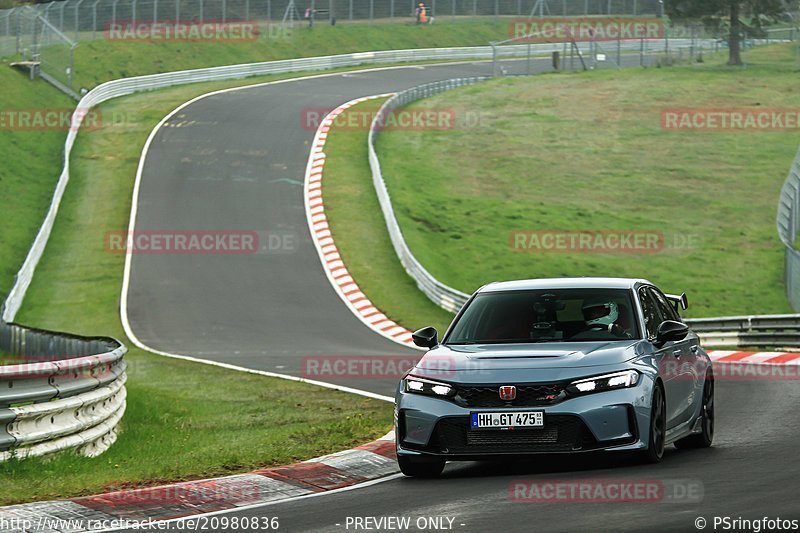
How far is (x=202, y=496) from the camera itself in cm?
1009

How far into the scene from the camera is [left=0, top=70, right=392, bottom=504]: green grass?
11.2 m

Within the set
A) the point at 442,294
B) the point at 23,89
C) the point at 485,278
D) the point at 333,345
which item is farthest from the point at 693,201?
the point at 23,89

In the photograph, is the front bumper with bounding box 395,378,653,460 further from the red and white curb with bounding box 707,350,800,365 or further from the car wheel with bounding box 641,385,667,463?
the red and white curb with bounding box 707,350,800,365

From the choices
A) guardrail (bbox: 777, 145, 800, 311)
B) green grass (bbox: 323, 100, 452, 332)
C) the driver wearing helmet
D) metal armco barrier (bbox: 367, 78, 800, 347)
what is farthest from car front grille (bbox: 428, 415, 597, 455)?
guardrail (bbox: 777, 145, 800, 311)

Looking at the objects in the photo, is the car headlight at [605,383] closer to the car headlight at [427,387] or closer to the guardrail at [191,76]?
the car headlight at [427,387]

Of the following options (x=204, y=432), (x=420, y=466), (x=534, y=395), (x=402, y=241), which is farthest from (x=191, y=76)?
(x=534, y=395)

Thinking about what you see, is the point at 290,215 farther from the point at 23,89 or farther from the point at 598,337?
the point at 598,337

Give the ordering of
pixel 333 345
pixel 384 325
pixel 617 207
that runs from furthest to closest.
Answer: pixel 617 207
pixel 384 325
pixel 333 345

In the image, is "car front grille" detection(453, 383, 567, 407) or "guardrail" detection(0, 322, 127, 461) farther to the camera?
"guardrail" detection(0, 322, 127, 461)

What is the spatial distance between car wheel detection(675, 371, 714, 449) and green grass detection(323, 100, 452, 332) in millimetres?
19227

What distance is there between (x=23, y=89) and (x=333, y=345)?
3431cm

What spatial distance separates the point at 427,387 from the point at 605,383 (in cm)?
133

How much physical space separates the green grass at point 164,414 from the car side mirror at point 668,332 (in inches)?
124

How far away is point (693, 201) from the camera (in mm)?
48469
